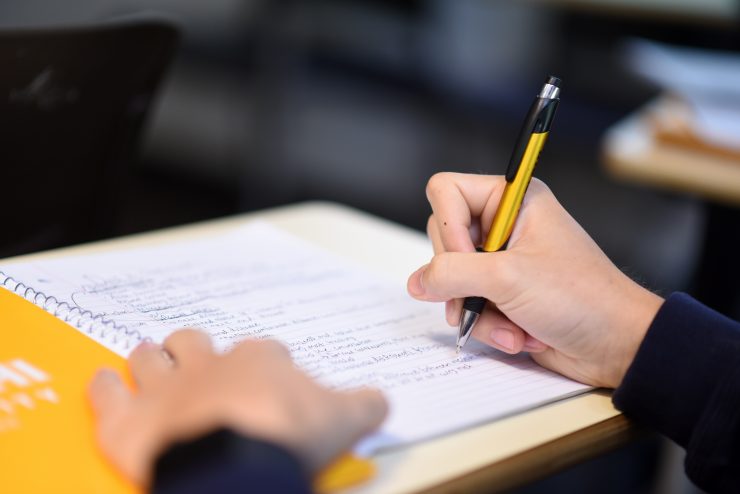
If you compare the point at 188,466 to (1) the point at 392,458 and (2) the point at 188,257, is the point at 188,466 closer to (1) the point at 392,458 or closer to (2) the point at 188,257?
(1) the point at 392,458

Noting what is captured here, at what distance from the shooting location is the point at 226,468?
44 cm

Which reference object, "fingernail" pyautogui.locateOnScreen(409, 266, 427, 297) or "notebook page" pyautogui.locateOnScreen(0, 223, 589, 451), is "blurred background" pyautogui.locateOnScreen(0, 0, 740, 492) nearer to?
"notebook page" pyautogui.locateOnScreen(0, 223, 589, 451)

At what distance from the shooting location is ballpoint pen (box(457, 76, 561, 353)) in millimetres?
697

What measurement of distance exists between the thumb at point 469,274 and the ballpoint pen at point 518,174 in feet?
0.07

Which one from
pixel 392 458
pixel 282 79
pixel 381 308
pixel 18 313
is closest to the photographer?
pixel 392 458

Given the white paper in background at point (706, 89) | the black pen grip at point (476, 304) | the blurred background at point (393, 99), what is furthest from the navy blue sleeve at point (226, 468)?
the blurred background at point (393, 99)

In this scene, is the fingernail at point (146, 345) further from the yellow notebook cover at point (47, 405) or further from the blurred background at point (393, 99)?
the blurred background at point (393, 99)

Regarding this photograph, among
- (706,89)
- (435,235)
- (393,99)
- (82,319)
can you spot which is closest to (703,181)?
(706,89)

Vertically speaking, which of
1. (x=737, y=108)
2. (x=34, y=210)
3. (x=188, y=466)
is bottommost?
(x=34, y=210)

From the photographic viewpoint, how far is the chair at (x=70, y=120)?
100 cm

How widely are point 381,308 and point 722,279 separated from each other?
1094mm

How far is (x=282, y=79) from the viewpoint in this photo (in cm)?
314

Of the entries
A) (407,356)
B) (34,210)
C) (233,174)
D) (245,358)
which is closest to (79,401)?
(245,358)

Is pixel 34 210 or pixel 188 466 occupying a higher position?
pixel 188 466
